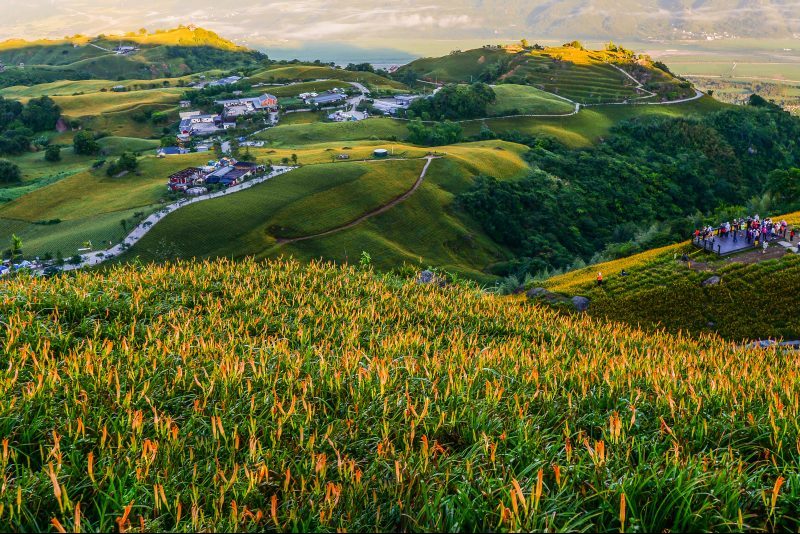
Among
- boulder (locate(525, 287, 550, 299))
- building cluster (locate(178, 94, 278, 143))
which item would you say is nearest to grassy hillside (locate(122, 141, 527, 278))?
boulder (locate(525, 287, 550, 299))

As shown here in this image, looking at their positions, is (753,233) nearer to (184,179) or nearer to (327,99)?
(184,179)

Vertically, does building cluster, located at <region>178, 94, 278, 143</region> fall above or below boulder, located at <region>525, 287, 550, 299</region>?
above

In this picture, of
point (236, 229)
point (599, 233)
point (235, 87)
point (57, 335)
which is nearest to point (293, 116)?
point (235, 87)

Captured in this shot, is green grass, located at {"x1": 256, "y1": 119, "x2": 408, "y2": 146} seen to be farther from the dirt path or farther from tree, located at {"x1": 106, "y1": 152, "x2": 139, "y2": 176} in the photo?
the dirt path

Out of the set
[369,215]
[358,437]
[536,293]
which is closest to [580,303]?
[536,293]

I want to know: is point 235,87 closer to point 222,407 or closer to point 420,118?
point 420,118

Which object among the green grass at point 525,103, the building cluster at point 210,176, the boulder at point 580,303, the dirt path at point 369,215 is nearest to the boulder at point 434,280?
the boulder at point 580,303
